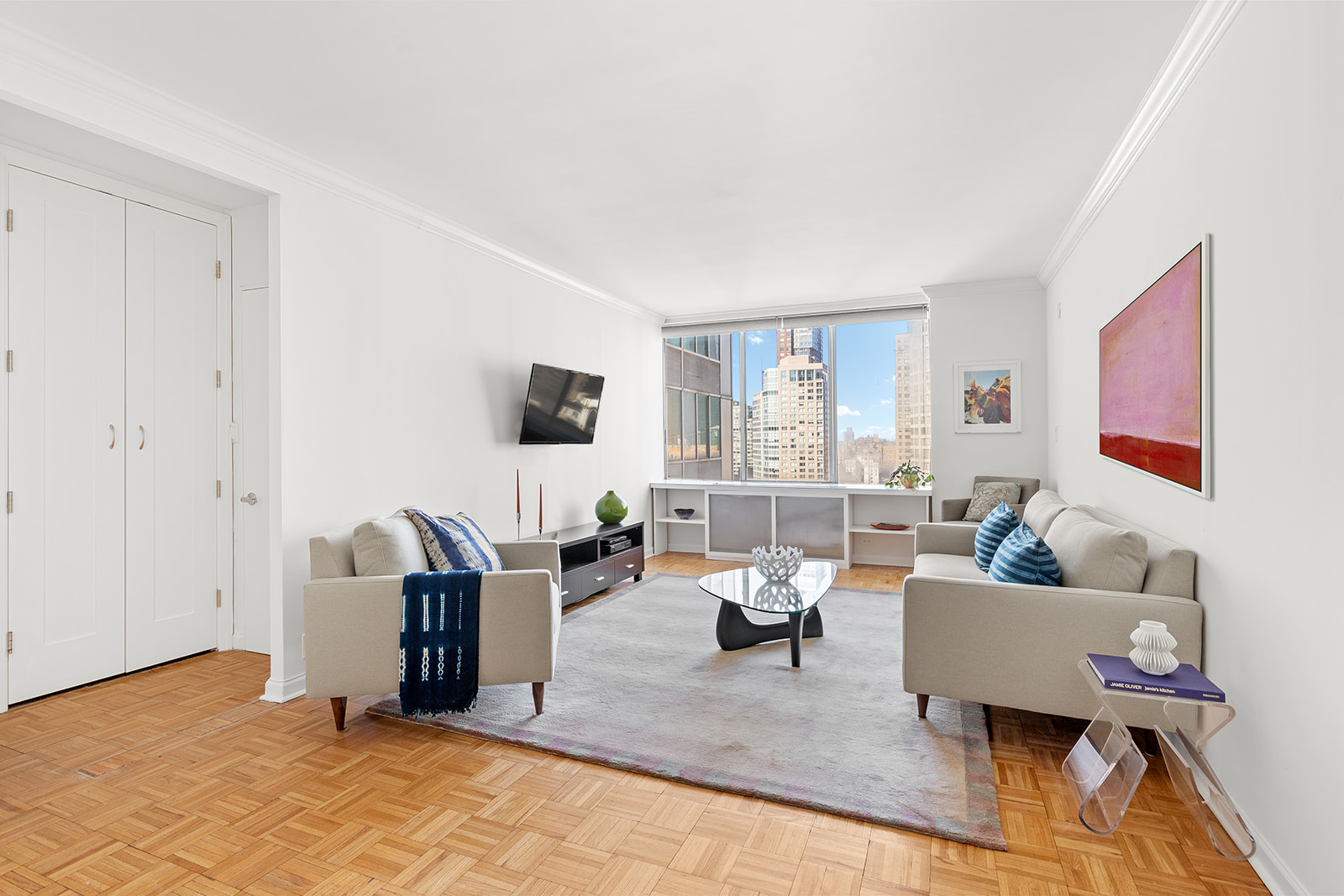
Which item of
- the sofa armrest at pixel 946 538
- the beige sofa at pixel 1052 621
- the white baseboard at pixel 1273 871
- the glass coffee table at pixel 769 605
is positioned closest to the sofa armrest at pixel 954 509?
the sofa armrest at pixel 946 538

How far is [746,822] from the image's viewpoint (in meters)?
2.12

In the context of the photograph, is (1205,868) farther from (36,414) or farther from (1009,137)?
(36,414)

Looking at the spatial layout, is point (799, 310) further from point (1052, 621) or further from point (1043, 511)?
point (1052, 621)

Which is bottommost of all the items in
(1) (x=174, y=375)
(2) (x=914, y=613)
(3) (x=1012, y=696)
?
(3) (x=1012, y=696)

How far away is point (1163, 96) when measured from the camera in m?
2.53

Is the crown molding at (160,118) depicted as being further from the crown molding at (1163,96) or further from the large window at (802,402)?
the large window at (802,402)

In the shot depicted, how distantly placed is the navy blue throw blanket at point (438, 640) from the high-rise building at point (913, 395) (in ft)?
15.8

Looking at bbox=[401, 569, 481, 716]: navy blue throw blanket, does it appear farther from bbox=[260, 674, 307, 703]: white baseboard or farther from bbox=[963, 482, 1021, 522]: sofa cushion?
bbox=[963, 482, 1021, 522]: sofa cushion

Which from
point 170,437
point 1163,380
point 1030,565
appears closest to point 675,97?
point 1163,380

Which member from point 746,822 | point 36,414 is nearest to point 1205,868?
point 746,822

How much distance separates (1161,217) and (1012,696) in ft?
6.25

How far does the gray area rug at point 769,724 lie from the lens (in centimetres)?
225

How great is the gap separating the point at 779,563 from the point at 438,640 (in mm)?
1953

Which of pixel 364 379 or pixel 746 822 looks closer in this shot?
pixel 746 822
